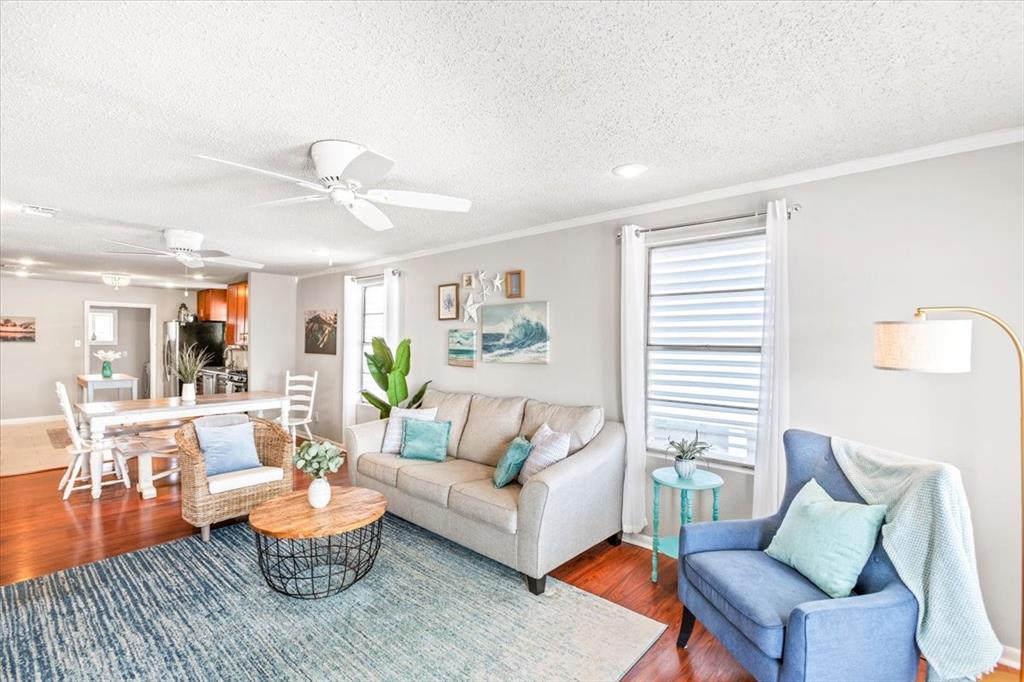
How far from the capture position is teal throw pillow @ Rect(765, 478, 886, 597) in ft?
6.02

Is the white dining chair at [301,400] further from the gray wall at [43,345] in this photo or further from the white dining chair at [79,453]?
the gray wall at [43,345]

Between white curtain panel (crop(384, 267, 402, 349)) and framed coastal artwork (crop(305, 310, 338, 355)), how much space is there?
1.33 metres

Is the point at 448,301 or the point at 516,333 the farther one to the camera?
the point at 448,301

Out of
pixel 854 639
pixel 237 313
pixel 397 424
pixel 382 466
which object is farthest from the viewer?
pixel 237 313

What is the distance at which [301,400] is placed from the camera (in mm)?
6539

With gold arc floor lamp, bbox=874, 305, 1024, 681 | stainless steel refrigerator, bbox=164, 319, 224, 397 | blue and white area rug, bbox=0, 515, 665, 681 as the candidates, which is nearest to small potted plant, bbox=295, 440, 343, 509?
blue and white area rug, bbox=0, 515, 665, 681

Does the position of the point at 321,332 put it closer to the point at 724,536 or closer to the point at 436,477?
the point at 436,477

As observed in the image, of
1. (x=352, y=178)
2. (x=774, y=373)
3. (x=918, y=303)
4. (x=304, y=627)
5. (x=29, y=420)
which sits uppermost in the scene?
(x=352, y=178)

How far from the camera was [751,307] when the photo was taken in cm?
293

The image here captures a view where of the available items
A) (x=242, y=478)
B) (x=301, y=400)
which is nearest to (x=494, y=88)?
(x=242, y=478)

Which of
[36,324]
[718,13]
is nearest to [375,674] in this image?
[718,13]

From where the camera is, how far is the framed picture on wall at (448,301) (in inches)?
186

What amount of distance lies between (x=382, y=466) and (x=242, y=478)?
0.99m

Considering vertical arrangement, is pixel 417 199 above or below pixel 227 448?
above
